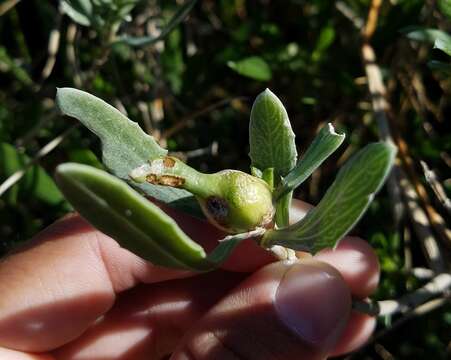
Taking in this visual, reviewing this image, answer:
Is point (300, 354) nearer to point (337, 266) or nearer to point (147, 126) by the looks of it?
point (337, 266)

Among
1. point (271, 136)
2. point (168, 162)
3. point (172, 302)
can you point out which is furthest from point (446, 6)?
point (172, 302)

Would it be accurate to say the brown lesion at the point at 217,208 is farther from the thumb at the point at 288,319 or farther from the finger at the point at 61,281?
the finger at the point at 61,281

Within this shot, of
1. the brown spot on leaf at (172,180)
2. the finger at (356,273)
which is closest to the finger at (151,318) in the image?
the finger at (356,273)

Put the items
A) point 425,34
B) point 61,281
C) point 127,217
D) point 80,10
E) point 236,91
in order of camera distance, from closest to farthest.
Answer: point 127,217 → point 425,34 → point 61,281 → point 80,10 → point 236,91

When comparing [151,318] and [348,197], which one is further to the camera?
[151,318]

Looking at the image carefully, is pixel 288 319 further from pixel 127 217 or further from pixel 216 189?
pixel 127 217
